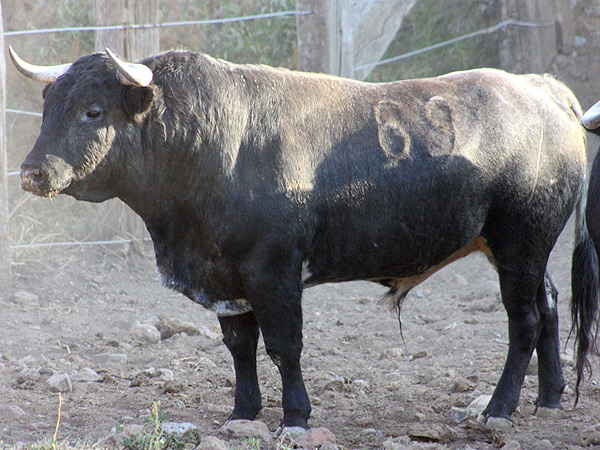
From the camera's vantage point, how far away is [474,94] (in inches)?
156

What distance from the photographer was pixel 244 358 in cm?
398

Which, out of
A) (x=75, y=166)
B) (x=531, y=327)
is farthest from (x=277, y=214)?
(x=531, y=327)

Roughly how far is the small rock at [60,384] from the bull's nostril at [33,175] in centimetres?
134

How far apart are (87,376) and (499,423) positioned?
2262 millimetres

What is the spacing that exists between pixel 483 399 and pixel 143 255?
3627mm

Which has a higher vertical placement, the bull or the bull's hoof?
the bull

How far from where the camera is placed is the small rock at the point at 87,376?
14.6ft

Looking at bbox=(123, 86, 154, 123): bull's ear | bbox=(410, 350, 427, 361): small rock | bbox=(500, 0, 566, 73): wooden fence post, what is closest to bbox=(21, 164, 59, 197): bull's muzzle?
bbox=(123, 86, 154, 123): bull's ear

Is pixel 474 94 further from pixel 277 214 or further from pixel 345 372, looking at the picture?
pixel 345 372

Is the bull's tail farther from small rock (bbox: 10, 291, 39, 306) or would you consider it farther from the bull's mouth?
small rock (bbox: 10, 291, 39, 306)

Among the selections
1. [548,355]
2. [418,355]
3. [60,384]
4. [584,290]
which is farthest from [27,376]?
[584,290]

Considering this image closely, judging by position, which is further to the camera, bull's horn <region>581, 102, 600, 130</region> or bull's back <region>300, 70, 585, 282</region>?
bull's back <region>300, 70, 585, 282</region>

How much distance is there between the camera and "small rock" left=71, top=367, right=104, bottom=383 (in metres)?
4.45

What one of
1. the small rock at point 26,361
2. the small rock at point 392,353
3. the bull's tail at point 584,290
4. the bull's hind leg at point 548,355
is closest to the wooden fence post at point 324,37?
the small rock at point 392,353
